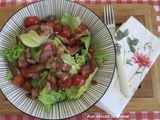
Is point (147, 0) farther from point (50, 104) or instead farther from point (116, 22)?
point (50, 104)

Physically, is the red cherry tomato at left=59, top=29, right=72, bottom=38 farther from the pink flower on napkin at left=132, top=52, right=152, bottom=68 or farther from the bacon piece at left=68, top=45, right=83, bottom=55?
the pink flower on napkin at left=132, top=52, right=152, bottom=68

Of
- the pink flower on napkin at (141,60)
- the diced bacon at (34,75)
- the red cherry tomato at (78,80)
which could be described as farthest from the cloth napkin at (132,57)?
the diced bacon at (34,75)

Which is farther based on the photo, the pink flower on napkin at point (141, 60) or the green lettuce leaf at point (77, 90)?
the pink flower on napkin at point (141, 60)

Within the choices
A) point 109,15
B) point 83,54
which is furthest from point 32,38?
point 109,15

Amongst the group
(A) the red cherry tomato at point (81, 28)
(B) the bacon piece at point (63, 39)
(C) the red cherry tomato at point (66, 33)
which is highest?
(A) the red cherry tomato at point (81, 28)

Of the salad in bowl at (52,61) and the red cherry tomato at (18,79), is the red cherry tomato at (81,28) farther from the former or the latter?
the red cherry tomato at (18,79)

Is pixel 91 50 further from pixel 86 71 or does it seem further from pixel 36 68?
pixel 36 68
